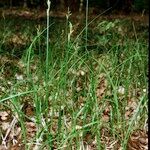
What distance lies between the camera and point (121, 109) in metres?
3.05

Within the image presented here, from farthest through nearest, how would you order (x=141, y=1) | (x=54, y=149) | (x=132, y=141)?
(x=141, y=1), (x=132, y=141), (x=54, y=149)

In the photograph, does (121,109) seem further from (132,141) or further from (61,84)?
(61,84)

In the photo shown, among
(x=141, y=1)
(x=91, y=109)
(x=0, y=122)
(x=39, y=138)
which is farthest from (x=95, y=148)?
(x=141, y=1)

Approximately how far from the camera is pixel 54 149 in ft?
8.99

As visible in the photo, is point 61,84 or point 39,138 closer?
point 39,138

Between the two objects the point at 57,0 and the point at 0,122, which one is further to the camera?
the point at 57,0

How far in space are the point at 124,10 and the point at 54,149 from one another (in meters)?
19.1

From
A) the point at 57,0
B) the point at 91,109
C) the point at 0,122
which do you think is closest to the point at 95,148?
the point at 91,109

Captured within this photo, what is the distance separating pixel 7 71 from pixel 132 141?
186 centimetres

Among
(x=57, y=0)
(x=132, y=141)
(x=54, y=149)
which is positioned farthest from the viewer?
(x=57, y=0)

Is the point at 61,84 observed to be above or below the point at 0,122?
above

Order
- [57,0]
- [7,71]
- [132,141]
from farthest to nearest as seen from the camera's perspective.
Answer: [57,0], [7,71], [132,141]

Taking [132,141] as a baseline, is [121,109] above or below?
above

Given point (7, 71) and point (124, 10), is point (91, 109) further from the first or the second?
point (124, 10)
